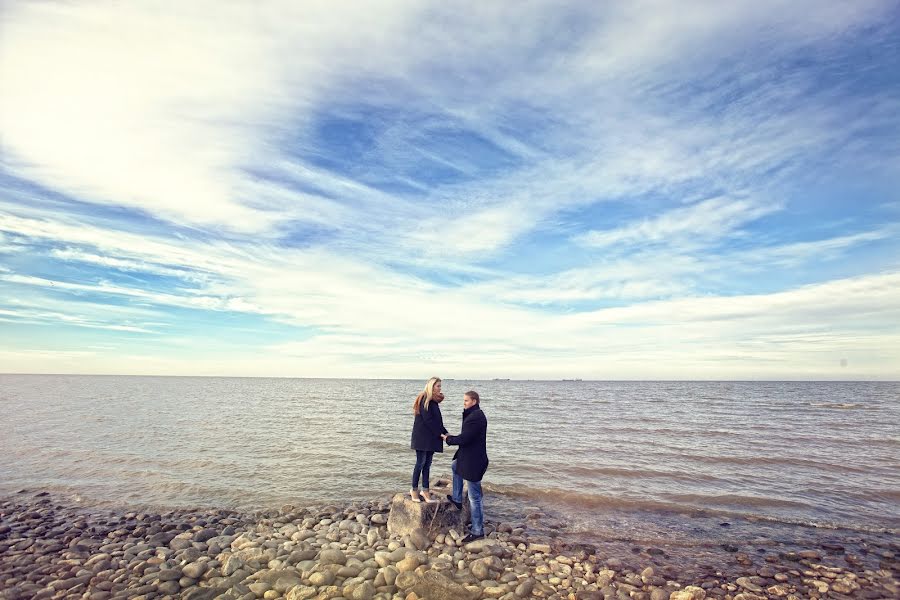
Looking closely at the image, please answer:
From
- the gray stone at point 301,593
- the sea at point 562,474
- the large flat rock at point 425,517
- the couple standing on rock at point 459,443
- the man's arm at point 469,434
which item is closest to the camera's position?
the gray stone at point 301,593

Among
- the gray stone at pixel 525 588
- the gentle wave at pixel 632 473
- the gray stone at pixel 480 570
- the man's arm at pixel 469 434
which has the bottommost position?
the gentle wave at pixel 632 473

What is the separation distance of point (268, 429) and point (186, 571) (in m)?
23.2

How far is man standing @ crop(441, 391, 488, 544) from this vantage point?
32.1 ft

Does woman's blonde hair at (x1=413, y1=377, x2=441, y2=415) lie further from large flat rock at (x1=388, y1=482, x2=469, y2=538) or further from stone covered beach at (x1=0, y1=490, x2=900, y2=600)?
stone covered beach at (x1=0, y1=490, x2=900, y2=600)

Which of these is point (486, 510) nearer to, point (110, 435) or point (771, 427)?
point (110, 435)

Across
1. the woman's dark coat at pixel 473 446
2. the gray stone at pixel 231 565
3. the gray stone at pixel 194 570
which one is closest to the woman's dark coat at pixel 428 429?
the woman's dark coat at pixel 473 446

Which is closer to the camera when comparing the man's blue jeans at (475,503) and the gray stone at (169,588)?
the gray stone at (169,588)

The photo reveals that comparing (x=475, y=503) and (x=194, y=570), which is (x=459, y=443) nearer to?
(x=475, y=503)

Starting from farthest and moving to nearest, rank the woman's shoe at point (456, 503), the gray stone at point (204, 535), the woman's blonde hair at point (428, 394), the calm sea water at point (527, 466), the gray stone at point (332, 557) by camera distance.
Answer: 1. the calm sea water at point (527, 466)
2. the woman's shoe at point (456, 503)
3. the gray stone at point (204, 535)
4. the woman's blonde hair at point (428, 394)
5. the gray stone at point (332, 557)

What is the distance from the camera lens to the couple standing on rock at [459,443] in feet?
32.3

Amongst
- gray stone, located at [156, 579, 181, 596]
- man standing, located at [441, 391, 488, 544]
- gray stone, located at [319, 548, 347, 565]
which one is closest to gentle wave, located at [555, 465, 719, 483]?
man standing, located at [441, 391, 488, 544]

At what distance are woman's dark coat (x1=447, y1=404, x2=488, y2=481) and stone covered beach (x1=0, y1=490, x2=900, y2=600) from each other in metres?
1.55

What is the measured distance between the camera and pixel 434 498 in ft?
35.0

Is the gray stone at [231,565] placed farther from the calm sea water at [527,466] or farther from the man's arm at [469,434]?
the calm sea water at [527,466]
